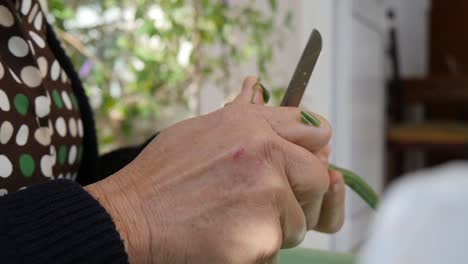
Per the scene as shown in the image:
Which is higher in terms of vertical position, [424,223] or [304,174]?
[424,223]

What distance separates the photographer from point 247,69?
1.72 m

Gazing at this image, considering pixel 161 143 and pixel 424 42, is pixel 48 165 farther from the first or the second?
pixel 424 42

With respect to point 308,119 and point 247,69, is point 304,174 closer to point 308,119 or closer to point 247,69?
point 308,119

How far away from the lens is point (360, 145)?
75.7 inches

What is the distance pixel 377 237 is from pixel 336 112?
170 cm

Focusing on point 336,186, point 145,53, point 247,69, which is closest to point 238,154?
point 336,186

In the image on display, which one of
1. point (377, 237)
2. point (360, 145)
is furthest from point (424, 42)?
point (377, 237)

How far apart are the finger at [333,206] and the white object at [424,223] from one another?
1.14ft

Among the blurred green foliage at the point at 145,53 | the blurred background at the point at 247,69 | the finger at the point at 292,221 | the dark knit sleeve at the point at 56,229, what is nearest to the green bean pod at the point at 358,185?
the finger at the point at 292,221

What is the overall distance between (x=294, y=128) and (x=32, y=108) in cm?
22

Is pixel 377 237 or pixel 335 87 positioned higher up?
pixel 377 237

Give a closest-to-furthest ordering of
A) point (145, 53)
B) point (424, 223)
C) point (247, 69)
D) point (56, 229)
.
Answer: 1. point (424, 223)
2. point (56, 229)
3. point (145, 53)
4. point (247, 69)

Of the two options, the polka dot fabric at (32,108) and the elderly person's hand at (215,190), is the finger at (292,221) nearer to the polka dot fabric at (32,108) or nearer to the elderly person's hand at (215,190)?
the elderly person's hand at (215,190)

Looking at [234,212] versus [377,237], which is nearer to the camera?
[377,237]
